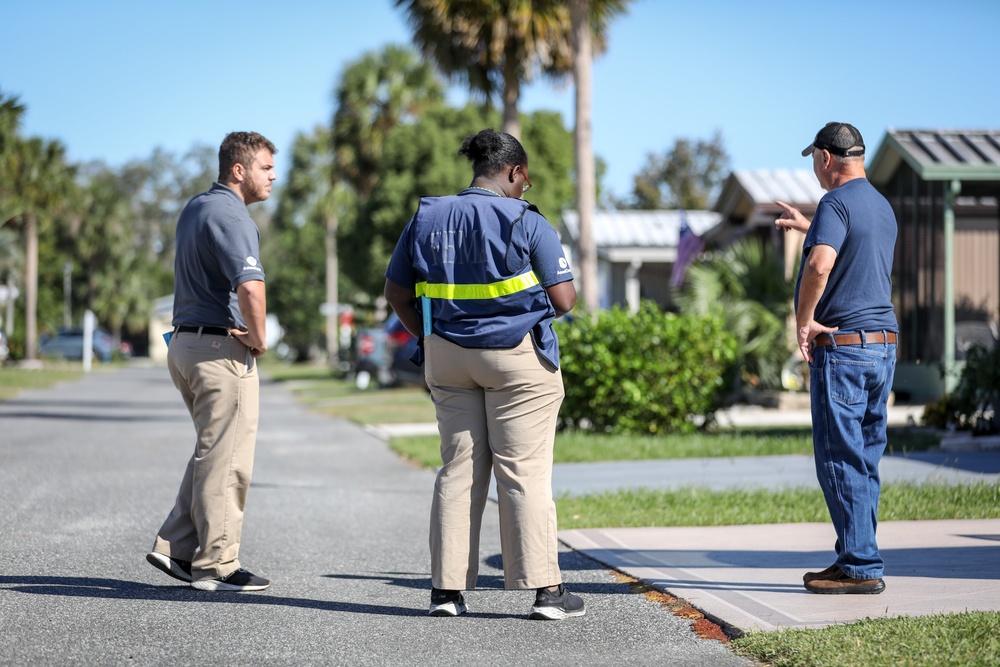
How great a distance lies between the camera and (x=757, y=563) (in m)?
6.22

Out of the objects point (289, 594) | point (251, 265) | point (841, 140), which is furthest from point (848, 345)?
point (289, 594)

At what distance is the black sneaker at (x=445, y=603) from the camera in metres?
5.14

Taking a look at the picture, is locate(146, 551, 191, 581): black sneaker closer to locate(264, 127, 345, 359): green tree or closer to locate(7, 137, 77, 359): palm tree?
locate(7, 137, 77, 359): palm tree

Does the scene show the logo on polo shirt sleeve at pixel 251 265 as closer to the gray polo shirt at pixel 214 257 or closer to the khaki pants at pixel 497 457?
the gray polo shirt at pixel 214 257

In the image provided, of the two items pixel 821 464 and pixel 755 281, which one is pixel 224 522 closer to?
pixel 821 464

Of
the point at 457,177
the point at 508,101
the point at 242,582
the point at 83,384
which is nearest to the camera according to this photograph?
the point at 242,582

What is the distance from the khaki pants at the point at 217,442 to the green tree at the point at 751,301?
12.9m

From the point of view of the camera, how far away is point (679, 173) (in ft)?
229

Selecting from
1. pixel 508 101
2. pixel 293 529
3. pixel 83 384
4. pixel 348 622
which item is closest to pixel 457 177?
pixel 83 384

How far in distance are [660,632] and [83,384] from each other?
102 feet

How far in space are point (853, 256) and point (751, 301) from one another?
43.3 ft

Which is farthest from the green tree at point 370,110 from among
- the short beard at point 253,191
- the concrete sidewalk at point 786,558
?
the short beard at point 253,191

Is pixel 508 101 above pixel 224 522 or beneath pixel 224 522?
above

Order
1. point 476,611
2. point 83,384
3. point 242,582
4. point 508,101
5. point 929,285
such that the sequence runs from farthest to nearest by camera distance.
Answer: point 83,384, point 508,101, point 929,285, point 242,582, point 476,611
